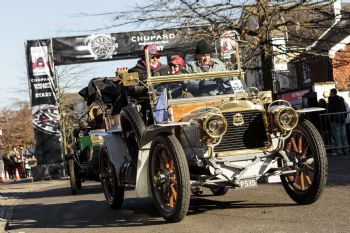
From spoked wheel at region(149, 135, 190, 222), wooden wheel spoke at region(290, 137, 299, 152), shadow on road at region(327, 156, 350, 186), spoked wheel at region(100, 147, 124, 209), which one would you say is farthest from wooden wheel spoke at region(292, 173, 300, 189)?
spoked wheel at region(100, 147, 124, 209)

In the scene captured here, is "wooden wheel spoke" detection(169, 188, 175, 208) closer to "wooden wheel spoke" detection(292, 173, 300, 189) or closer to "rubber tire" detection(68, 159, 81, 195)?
"wooden wheel spoke" detection(292, 173, 300, 189)

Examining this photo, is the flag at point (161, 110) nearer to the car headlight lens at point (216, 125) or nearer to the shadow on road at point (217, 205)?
the car headlight lens at point (216, 125)

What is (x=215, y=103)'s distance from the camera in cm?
796

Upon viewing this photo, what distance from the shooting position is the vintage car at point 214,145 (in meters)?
6.99

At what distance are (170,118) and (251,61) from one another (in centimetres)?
1029

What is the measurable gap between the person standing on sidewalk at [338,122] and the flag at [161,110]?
31.0 ft

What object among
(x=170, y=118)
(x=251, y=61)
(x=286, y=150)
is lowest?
(x=286, y=150)

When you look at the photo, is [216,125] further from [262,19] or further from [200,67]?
[262,19]

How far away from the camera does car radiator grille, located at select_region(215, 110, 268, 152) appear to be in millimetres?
7188

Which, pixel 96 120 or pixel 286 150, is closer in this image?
pixel 286 150

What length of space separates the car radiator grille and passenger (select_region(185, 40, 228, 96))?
3.68ft

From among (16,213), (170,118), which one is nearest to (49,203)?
(16,213)

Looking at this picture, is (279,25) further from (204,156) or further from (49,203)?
(204,156)

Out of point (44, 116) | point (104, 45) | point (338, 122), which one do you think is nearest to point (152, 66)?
point (338, 122)
